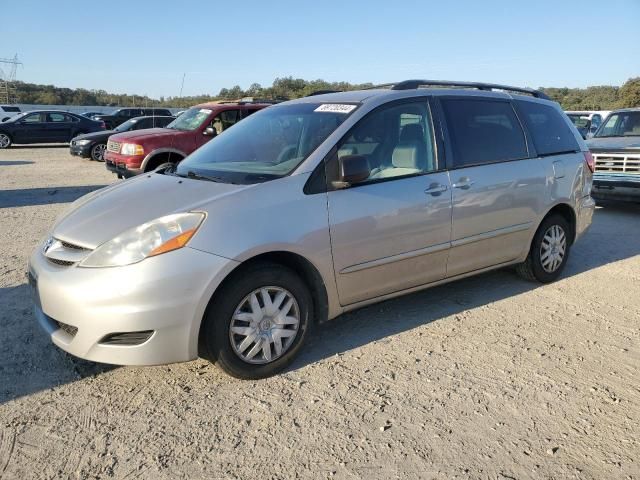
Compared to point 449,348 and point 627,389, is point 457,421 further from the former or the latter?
point 627,389

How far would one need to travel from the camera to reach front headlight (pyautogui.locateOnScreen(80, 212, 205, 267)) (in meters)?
2.97

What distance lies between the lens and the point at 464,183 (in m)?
4.21

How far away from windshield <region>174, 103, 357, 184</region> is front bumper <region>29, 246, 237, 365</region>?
78 centimetres

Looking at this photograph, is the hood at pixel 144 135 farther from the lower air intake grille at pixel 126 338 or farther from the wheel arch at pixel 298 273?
the lower air intake grille at pixel 126 338

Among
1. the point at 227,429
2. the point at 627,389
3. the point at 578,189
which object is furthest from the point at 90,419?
the point at 578,189

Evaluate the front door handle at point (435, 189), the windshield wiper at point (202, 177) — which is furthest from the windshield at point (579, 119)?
the windshield wiper at point (202, 177)

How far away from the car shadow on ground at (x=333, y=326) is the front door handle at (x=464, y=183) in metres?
1.03

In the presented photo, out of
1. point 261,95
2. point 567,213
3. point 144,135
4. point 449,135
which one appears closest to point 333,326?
point 449,135

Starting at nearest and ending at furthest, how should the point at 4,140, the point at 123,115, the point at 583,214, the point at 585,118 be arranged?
1. the point at 583,214
2. the point at 585,118
3. the point at 4,140
4. the point at 123,115

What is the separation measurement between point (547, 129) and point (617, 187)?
14.7 feet

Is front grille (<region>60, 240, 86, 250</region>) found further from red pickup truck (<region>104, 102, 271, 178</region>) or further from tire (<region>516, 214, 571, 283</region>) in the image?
red pickup truck (<region>104, 102, 271, 178</region>)

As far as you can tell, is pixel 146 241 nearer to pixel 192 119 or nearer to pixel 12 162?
pixel 192 119

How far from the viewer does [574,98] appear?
162 feet

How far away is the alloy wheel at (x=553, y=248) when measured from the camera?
5078 millimetres
